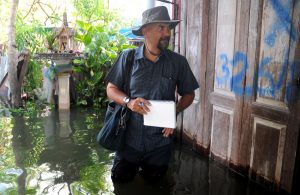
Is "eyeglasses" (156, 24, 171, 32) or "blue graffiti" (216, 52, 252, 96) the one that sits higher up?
"eyeglasses" (156, 24, 171, 32)

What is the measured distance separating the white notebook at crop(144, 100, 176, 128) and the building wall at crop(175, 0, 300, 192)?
4.51ft

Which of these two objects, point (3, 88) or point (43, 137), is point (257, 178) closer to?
point (43, 137)

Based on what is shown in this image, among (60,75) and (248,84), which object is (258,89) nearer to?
(248,84)

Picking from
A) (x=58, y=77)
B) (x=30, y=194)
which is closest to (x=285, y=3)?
(x=30, y=194)

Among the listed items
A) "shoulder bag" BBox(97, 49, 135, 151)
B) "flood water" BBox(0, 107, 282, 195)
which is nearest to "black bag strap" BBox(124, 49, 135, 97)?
"shoulder bag" BBox(97, 49, 135, 151)

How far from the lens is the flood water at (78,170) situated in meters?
3.55

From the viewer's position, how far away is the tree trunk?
7203mm

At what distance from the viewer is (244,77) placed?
3.71 meters

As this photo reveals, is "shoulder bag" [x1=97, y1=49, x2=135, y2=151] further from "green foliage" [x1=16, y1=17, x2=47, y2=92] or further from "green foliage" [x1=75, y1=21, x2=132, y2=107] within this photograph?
"green foliage" [x1=16, y1=17, x2=47, y2=92]

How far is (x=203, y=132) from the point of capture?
4.60 meters

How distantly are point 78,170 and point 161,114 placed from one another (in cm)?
203

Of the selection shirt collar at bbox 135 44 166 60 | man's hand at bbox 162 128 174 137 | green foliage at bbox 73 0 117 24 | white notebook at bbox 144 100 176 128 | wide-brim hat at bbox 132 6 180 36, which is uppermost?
green foliage at bbox 73 0 117 24

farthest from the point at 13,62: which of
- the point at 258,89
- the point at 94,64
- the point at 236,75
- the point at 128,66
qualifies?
the point at 258,89

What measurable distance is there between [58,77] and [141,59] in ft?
16.9
